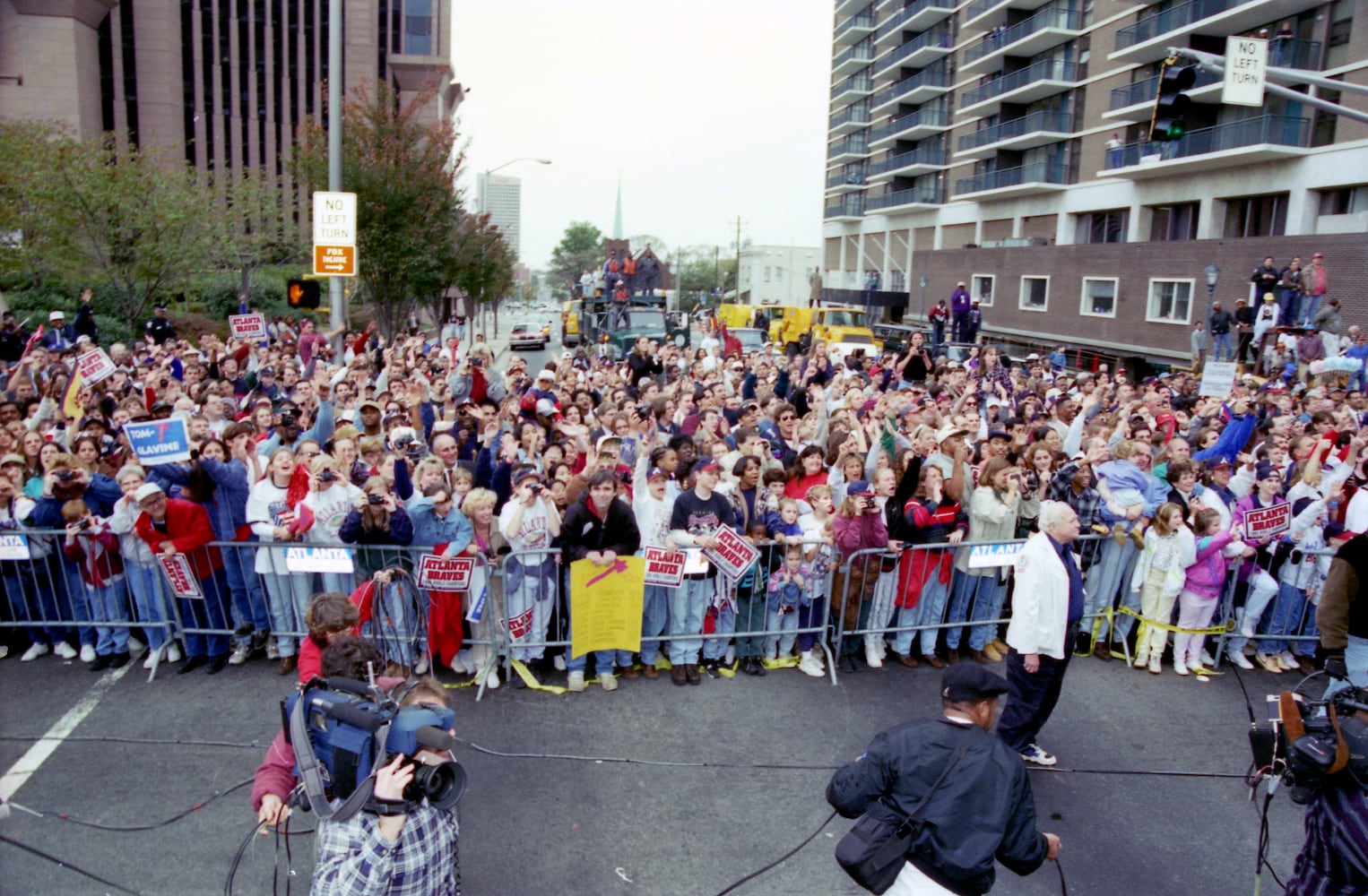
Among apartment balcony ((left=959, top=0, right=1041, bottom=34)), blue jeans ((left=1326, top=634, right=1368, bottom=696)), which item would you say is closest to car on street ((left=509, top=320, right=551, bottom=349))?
apartment balcony ((left=959, top=0, right=1041, bottom=34))

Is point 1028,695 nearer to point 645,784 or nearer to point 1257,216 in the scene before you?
point 645,784

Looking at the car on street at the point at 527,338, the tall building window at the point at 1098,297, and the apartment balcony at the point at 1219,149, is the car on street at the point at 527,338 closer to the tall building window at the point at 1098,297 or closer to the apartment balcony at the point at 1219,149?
the tall building window at the point at 1098,297

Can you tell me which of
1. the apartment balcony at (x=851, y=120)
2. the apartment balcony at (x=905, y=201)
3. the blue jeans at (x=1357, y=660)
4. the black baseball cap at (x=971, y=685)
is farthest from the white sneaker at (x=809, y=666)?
the apartment balcony at (x=851, y=120)

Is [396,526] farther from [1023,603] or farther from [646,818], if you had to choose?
[1023,603]

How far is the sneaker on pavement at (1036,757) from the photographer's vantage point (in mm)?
5973

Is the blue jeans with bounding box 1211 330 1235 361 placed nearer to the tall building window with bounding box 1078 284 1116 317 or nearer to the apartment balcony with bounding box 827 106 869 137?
the tall building window with bounding box 1078 284 1116 317

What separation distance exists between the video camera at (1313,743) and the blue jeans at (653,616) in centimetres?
409

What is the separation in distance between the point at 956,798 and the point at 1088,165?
45.1 meters

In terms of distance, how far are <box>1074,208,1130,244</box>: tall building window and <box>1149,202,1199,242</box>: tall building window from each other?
68.2 inches

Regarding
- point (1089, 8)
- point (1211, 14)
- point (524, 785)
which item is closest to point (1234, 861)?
point (524, 785)

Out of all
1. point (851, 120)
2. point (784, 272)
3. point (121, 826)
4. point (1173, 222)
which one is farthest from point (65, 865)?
point (784, 272)

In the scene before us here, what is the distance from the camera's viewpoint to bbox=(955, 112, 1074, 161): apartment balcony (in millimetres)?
44125

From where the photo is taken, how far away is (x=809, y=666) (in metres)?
7.30

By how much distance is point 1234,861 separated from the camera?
5039mm
